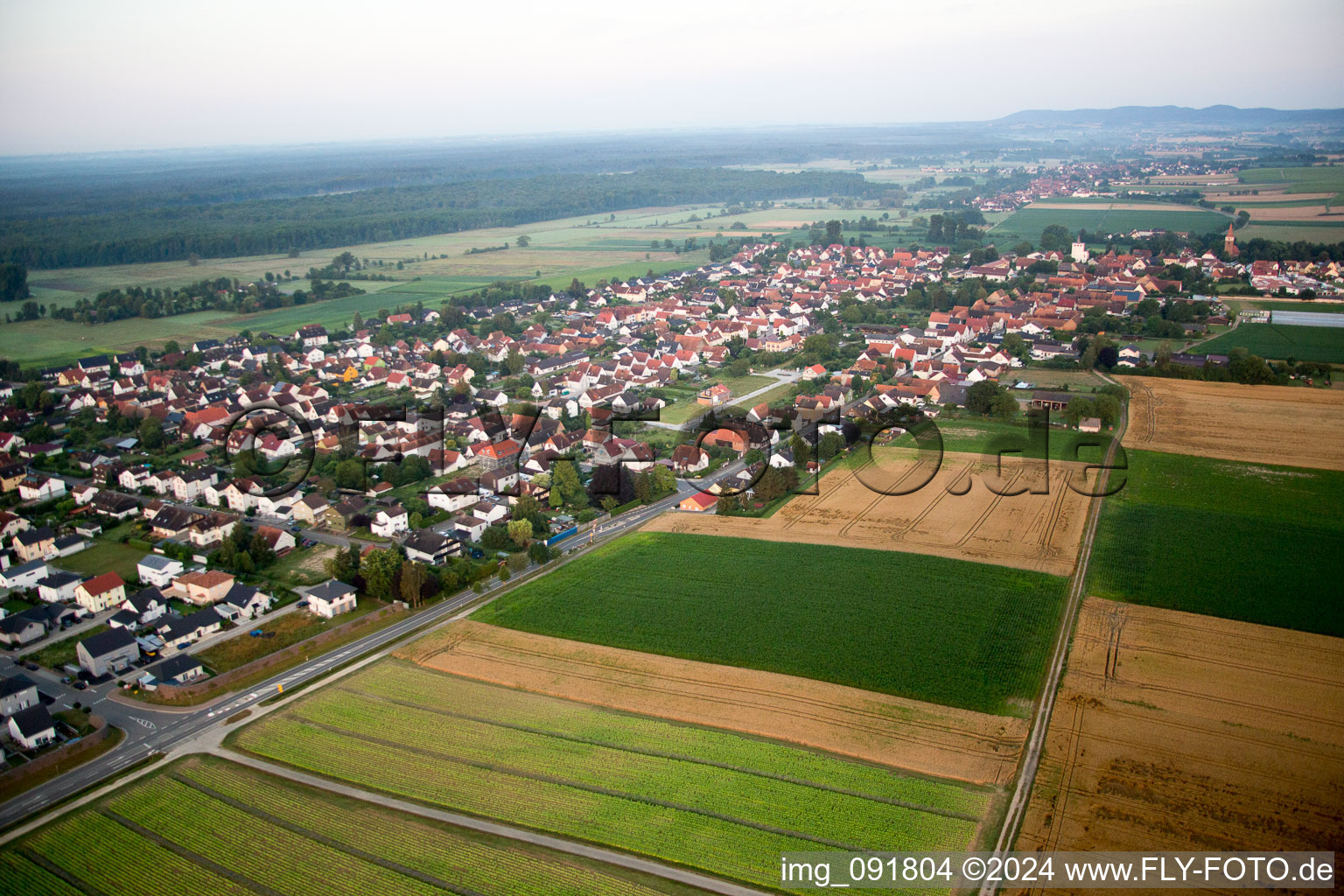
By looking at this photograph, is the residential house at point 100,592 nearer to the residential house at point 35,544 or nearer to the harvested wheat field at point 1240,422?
the residential house at point 35,544

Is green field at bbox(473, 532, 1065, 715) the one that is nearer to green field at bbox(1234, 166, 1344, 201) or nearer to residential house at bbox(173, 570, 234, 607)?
residential house at bbox(173, 570, 234, 607)

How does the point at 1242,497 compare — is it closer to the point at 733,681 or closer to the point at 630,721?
the point at 733,681

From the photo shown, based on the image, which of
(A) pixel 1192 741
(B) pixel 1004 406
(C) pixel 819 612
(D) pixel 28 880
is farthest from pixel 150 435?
(A) pixel 1192 741

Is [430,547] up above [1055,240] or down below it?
below

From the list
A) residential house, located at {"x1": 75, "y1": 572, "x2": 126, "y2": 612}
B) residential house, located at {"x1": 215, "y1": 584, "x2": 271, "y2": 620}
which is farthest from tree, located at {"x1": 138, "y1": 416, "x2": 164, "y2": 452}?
residential house, located at {"x1": 215, "y1": 584, "x2": 271, "y2": 620}

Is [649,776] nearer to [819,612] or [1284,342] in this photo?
[819,612]

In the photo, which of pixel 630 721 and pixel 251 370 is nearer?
pixel 630 721

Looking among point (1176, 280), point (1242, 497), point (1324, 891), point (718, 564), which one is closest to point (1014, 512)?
point (1242, 497)
